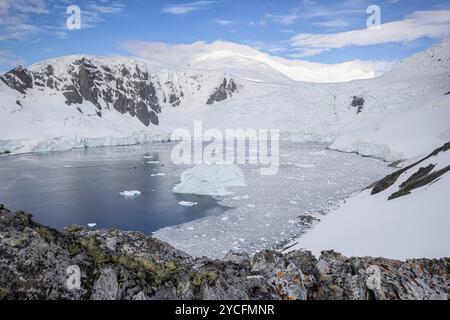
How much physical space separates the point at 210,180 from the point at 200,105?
9510cm

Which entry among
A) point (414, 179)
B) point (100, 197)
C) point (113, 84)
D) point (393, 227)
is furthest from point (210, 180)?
point (113, 84)

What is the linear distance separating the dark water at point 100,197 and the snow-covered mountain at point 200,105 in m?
26.7

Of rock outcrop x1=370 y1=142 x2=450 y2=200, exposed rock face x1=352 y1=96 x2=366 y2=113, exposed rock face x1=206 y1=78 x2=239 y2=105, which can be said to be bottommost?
rock outcrop x1=370 y1=142 x2=450 y2=200

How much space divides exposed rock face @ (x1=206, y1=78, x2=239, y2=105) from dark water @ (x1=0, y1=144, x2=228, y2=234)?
8123cm

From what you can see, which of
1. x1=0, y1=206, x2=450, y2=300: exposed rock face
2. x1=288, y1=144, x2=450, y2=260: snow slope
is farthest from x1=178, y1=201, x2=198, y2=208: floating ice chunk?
x1=0, y1=206, x2=450, y2=300: exposed rock face

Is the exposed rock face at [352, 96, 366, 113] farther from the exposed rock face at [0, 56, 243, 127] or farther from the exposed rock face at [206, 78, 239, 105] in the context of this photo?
the exposed rock face at [0, 56, 243, 127]

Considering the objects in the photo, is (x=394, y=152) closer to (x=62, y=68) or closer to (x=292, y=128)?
(x=292, y=128)

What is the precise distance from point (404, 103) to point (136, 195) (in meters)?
63.3

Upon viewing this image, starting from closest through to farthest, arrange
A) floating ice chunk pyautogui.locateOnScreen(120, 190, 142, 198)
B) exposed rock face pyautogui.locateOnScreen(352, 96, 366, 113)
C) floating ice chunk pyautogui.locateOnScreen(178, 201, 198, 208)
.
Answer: floating ice chunk pyautogui.locateOnScreen(178, 201, 198, 208) → floating ice chunk pyautogui.locateOnScreen(120, 190, 142, 198) → exposed rock face pyautogui.locateOnScreen(352, 96, 366, 113)

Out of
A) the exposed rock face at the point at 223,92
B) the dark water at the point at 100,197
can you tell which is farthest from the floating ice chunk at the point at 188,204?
the exposed rock face at the point at 223,92

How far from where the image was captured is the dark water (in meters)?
21.0

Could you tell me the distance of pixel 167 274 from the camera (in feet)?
15.9
